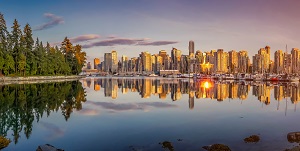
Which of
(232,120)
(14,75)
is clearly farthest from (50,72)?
(232,120)

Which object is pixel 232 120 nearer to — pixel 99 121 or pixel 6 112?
pixel 99 121

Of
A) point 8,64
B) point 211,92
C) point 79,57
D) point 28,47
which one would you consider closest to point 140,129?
point 211,92

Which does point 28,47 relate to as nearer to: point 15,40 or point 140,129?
point 15,40

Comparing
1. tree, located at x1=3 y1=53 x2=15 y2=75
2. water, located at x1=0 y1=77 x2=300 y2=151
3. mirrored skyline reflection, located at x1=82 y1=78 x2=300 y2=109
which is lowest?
mirrored skyline reflection, located at x1=82 y1=78 x2=300 y2=109

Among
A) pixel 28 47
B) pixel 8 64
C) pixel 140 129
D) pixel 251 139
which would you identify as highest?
pixel 28 47

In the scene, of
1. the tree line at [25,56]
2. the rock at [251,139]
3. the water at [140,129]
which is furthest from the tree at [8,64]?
the rock at [251,139]

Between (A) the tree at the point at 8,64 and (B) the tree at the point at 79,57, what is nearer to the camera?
(A) the tree at the point at 8,64

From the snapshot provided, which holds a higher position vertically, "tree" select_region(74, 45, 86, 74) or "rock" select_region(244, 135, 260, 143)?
"tree" select_region(74, 45, 86, 74)

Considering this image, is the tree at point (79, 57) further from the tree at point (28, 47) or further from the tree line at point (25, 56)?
the tree at point (28, 47)

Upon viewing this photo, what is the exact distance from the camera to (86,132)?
80.9 feet

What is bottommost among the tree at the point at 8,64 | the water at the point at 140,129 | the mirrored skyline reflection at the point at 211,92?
the mirrored skyline reflection at the point at 211,92

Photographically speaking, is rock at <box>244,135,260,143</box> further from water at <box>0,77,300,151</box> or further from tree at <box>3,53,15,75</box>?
tree at <box>3,53,15,75</box>

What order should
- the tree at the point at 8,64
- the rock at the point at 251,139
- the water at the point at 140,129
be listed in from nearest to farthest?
the water at the point at 140,129
the rock at the point at 251,139
the tree at the point at 8,64

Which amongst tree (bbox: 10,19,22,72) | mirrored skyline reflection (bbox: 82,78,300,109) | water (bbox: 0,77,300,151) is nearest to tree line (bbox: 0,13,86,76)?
tree (bbox: 10,19,22,72)
